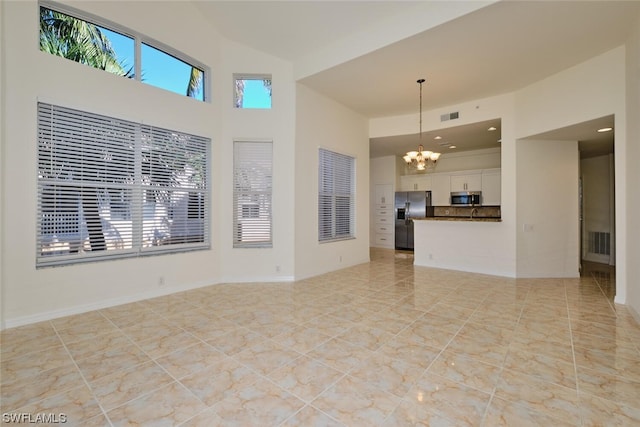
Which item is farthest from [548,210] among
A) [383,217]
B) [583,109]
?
[383,217]

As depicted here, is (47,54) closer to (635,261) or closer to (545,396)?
(545,396)

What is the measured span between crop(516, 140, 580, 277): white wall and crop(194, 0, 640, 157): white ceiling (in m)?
1.50

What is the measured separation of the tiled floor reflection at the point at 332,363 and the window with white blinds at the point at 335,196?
2.17 m

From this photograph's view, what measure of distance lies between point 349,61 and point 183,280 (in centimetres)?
423

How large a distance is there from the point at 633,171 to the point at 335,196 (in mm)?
4407

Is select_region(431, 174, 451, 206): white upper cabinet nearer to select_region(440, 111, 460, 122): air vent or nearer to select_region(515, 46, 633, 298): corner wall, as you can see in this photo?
select_region(440, 111, 460, 122): air vent

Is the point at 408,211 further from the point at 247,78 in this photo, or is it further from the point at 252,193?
the point at 247,78

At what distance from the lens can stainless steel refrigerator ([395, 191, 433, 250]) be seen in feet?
28.7

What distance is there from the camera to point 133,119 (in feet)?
12.9

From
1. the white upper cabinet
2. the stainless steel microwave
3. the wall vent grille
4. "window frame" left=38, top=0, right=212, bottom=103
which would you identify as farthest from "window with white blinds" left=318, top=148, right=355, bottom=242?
the wall vent grille

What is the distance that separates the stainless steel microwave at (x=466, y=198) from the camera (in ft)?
26.7

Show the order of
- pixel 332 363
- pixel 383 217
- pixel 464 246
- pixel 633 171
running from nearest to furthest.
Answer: pixel 332 363 < pixel 633 171 < pixel 464 246 < pixel 383 217

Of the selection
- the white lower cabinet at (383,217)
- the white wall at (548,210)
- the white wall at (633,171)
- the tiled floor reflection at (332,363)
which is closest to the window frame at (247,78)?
the tiled floor reflection at (332,363)

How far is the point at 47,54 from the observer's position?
3.25m
